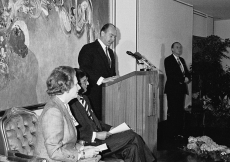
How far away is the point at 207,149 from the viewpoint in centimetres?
475

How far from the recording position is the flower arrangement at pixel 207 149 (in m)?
4.60

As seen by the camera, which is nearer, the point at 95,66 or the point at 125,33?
the point at 95,66

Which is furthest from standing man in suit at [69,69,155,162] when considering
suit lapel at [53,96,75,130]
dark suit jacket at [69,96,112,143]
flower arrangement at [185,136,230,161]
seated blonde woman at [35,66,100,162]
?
flower arrangement at [185,136,230,161]

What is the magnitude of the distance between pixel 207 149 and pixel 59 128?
3193 mm

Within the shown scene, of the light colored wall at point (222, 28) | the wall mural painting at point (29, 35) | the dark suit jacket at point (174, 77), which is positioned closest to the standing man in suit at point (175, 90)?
the dark suit jacket at point (174, 77)

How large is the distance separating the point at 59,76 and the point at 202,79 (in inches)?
238

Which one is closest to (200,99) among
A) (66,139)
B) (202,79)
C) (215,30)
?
(202,79)

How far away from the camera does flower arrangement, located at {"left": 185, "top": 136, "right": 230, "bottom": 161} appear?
460 centimetres

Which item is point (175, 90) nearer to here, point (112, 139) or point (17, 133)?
point (112, 139)

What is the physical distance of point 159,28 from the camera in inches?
287

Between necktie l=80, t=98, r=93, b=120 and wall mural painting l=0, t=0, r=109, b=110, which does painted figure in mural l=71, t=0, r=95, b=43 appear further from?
necktie l=80, t=98, r=93, b=120

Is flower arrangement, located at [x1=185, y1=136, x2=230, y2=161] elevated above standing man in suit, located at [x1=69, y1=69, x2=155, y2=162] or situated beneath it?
situated beneath

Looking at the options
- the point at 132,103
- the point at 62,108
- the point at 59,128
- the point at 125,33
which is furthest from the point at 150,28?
the point at 59,128

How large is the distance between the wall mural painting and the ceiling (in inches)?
177
